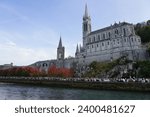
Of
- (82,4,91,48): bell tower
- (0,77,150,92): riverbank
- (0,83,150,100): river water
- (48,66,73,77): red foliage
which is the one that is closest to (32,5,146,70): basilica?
(82,4,91,48): bell tower

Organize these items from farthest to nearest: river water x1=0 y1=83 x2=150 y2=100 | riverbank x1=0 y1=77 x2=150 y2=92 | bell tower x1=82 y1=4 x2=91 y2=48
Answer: bell tower x1=82 y1=4 x2=91 y2=48 → riverbank x1=0 y1=77 x2=150 y2=92 → river water x1=0 y1=83 x2=150 y2=100

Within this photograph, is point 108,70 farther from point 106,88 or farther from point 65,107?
point 65,107

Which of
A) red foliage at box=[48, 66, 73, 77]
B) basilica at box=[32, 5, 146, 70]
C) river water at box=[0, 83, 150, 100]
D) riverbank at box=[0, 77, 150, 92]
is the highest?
basilica at box=[32, 5, 146, 70]

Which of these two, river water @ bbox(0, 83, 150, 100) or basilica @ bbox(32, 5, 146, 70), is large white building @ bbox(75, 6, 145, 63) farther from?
river water @ bbox(0, 83, 150, 100)

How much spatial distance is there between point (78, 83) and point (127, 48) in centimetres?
3880

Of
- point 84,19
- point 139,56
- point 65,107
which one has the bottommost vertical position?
point 65,107

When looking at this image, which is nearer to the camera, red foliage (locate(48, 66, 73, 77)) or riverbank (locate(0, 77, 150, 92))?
riverbank (locate(0, 77, 150, 92))

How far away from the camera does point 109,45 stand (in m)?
102

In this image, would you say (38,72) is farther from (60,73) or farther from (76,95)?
(76,95)

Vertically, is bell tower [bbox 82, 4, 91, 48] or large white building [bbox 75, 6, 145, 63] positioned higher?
bell tower [bbox 82, 4, 91, 48]

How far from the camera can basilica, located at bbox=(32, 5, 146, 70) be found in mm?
89775

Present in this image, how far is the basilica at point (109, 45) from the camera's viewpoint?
89775mm

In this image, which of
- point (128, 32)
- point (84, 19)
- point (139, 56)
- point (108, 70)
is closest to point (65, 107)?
point (108, 70)

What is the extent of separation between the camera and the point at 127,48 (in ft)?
302
